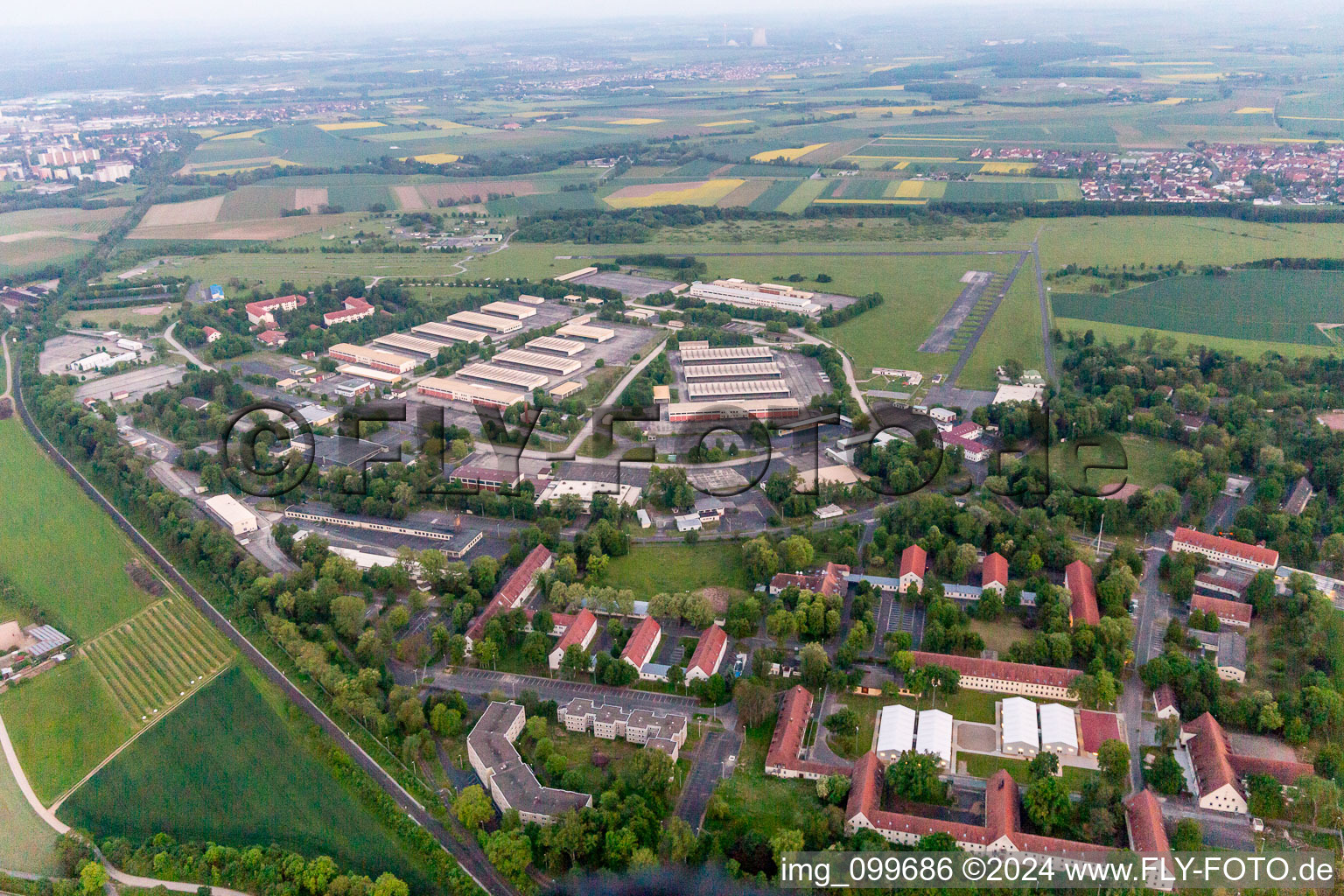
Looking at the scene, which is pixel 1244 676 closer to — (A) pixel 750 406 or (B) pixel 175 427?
(A) pixel 750 406

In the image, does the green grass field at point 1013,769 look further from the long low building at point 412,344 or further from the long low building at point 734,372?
the long low building at point 412,344

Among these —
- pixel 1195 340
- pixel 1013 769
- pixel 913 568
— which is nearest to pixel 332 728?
pixel 1013 769

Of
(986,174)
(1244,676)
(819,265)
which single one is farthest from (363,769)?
(986,174)

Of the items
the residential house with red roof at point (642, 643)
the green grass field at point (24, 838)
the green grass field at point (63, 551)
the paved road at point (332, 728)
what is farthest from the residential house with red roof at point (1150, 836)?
the green grass field at point (63, 551)

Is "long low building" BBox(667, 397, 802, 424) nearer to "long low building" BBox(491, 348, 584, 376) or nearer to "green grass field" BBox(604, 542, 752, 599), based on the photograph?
"long low building" BBox(491, 348, 584, 376)

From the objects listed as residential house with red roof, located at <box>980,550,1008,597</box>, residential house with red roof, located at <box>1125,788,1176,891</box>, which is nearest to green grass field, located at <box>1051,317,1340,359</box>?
residential house with red roof, located at <box>980,550,1008,597</box>
